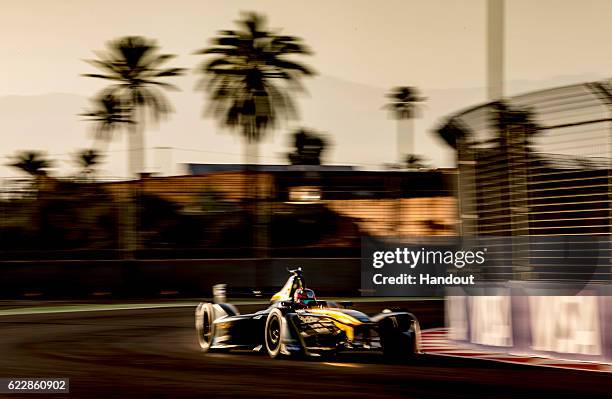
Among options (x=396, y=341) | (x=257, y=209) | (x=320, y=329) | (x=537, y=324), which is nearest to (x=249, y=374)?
(x=320, y=329)

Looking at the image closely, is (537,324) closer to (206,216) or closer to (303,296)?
(303,296)

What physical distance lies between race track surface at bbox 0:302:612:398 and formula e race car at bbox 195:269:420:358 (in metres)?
0.18

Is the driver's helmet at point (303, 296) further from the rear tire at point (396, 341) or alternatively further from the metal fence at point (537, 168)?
the metal fence at point (537, 168)

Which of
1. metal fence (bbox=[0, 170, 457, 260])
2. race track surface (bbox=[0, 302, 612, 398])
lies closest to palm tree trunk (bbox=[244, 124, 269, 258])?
metal fence (bbox=[0, 170, 457, 260])

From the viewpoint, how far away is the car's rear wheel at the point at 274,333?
1197 cm

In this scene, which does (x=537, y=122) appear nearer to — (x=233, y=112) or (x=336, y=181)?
(x=336, y=181)

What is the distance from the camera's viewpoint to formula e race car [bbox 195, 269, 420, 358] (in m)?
11.7

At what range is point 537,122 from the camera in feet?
39.7

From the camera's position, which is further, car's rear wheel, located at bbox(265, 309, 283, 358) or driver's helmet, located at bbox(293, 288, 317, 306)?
driver's helmet, located at bbox(293, 288, 317, 306)

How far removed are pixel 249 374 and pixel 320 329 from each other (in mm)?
1780

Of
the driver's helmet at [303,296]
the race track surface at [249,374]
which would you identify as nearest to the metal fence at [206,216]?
the race track surface at [249,374]

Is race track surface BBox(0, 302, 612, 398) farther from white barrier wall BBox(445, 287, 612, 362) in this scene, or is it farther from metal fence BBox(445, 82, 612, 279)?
metal fence BBox(445, 82, 612, 279)

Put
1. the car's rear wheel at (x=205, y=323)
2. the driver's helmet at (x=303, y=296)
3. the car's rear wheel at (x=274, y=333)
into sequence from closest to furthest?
the car's rear wheel at (x=274, y=333)
the driver's helmet at (x=303, y=296)
the car's rear wheel at (x=205, y=323)

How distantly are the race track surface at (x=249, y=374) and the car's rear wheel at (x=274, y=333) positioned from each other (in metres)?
0.16
